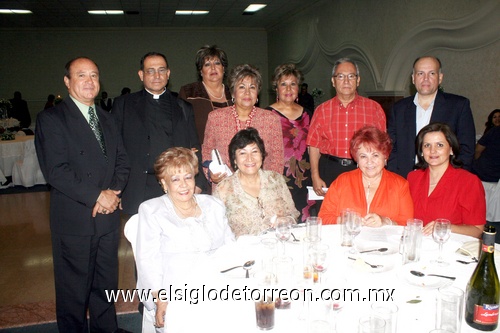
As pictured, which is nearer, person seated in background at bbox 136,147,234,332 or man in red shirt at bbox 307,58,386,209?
person seated in background at bbox 136,147,234,332

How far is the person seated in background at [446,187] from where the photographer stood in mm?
2471

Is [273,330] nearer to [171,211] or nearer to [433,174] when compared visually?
[171,211]

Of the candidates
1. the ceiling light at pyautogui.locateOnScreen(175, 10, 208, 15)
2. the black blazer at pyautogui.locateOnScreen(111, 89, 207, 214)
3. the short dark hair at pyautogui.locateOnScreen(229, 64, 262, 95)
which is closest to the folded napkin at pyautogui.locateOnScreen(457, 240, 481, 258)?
the short dark hair at pyautogui.locateOnScreen(229, 64, 262, 95)

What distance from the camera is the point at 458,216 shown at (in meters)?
2.53

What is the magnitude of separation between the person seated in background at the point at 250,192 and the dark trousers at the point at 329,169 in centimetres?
90

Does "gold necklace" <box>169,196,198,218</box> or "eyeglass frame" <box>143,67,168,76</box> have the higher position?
"eyeglass frame" <box>143,67,168,76</box>

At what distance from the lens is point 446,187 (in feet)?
8.41

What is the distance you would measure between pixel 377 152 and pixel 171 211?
1.35 metres

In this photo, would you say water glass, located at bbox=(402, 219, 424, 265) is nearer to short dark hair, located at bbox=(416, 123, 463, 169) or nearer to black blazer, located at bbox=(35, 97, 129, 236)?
short dark hair, located at bbox=(416, 123, 463, 169)

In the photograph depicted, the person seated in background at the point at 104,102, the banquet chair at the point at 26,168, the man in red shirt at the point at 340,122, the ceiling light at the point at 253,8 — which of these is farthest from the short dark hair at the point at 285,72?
the person seated in background at the point at 104,102

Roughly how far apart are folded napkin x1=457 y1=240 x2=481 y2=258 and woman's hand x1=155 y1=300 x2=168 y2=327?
1.47 meters

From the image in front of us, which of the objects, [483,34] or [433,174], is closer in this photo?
[433,174]

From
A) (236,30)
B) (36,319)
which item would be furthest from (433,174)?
(236,30)

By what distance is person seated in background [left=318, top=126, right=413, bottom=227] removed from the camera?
Answer: 2547 mm
